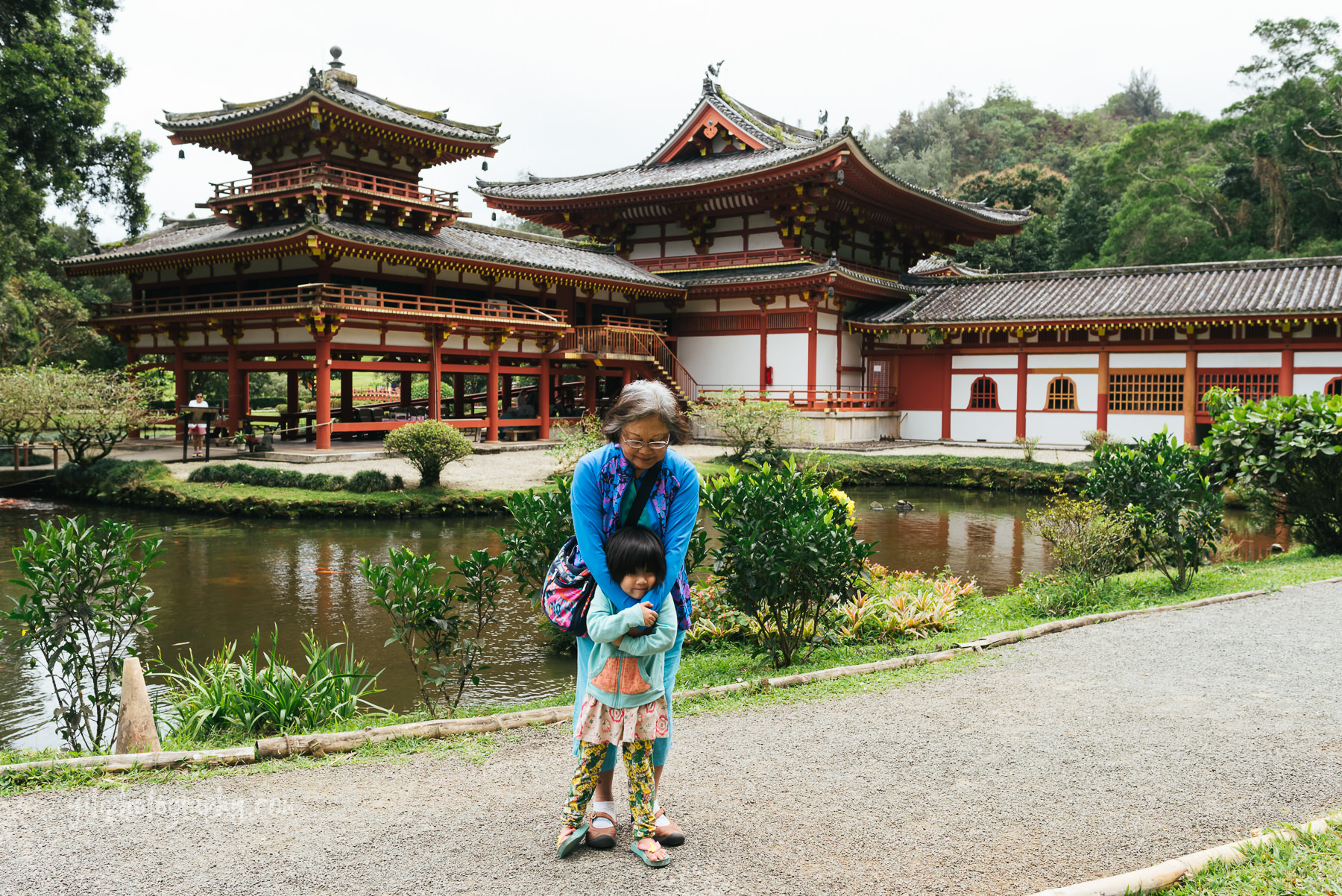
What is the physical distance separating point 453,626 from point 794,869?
3.29 m

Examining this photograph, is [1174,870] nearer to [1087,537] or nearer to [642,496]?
[642,496]

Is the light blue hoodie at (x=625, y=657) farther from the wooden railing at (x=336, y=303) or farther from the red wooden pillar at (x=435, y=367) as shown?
the red wooden pillar at (x=435, y=367)

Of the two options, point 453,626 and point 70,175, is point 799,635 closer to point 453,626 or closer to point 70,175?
point 453,626

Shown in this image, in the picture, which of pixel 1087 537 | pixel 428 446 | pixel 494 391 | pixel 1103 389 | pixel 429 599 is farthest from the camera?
pixel 1103 389

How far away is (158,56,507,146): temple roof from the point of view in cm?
2128

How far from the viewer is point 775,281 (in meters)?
26.1

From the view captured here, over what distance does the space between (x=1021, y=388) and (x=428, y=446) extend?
685 inches

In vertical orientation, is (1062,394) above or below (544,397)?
above

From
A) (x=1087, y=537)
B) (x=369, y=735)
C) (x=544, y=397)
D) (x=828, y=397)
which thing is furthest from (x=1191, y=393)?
(x=369, y=735)

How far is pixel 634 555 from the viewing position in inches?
133

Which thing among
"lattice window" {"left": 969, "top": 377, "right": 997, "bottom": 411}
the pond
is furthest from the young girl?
"lattice window" {"left": 969, "top": 377, "right": 997, "bottom": 411}

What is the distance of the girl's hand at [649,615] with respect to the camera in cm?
332

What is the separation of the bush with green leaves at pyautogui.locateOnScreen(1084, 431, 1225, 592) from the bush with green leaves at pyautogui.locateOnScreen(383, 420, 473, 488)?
11.1 meters

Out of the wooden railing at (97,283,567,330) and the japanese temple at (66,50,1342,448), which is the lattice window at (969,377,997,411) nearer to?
the japanese temple at (66,50,1342,448)
